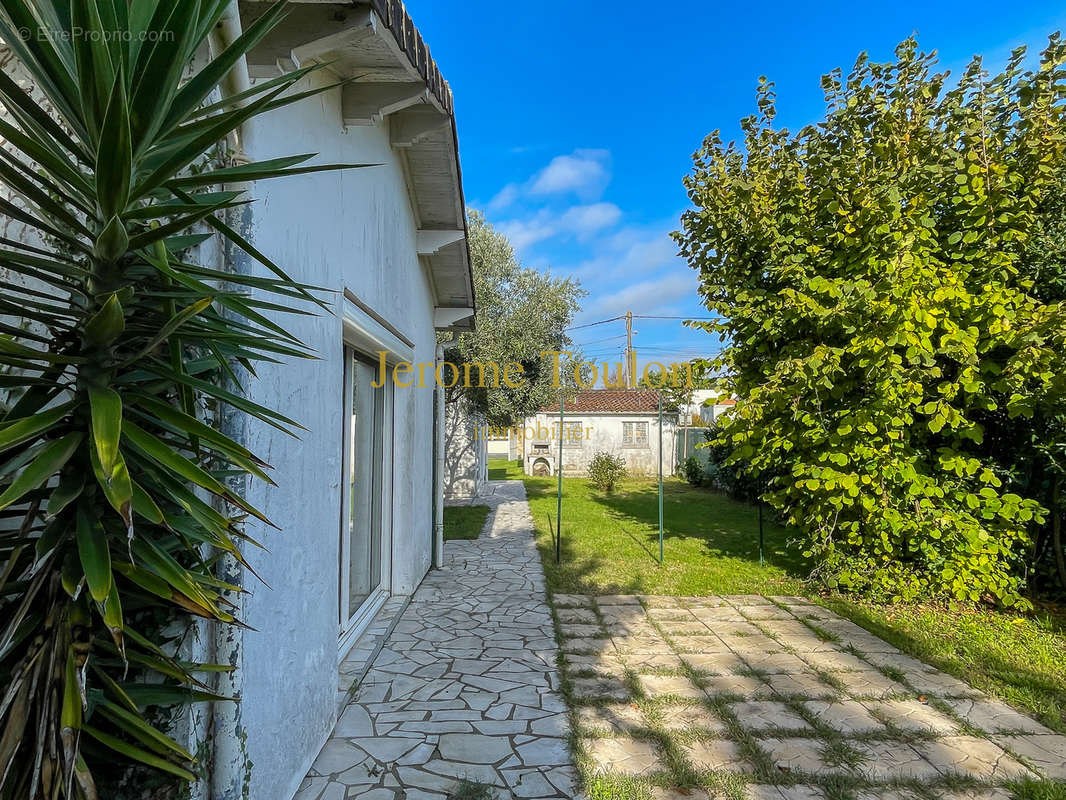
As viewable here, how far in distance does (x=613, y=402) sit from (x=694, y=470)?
7.79 metres

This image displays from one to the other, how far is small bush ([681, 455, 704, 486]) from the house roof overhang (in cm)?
1460

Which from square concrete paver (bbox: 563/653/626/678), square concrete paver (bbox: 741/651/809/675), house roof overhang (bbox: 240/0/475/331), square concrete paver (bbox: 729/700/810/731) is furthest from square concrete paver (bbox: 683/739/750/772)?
house roof overhang (bbox: 240/0/475/331)

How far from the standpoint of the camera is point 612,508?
14.5m

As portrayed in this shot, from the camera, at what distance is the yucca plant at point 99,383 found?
3.95 feet

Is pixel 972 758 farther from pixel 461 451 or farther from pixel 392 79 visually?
pixel 461 451

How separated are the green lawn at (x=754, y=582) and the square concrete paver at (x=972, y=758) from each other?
2.23ft

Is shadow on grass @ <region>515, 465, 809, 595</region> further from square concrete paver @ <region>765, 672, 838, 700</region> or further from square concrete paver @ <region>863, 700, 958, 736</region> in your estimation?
square concrete paver @ <region>863, 700, 958, 736</region>

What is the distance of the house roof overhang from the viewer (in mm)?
2803

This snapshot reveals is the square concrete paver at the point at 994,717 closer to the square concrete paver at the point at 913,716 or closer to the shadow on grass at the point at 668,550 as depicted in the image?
the square concrete paver at the point at 913,716

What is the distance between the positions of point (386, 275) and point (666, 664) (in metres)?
4.24

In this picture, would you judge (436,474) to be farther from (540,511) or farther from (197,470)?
(197,470)

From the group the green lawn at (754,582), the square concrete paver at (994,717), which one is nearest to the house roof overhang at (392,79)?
the green lawn at (754,582)

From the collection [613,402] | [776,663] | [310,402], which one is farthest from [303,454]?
[613,402]

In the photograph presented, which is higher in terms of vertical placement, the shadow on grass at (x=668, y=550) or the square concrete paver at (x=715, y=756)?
the square concrete paver at (x=715, y=756)
